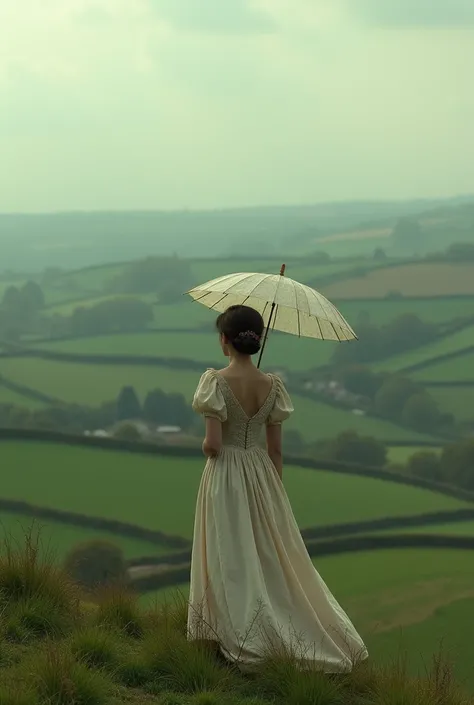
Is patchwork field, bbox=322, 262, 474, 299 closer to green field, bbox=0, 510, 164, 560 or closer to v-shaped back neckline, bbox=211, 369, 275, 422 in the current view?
green field, bbox=0, 510, 164, 560

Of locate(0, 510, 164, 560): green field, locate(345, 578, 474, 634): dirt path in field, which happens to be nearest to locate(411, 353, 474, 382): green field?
locate(0, 510, 164, 560): green field

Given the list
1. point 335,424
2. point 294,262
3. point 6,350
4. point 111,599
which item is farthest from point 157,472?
point 294,262

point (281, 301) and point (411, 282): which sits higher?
point (411, 282)

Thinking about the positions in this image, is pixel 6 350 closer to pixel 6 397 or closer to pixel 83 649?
pixel 6 397

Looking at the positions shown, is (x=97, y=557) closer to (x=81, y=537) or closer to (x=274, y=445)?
(x=81, y=537)

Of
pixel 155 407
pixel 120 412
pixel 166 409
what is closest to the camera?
pixel 166 409

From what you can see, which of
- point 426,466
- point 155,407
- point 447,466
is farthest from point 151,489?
point 155,407
